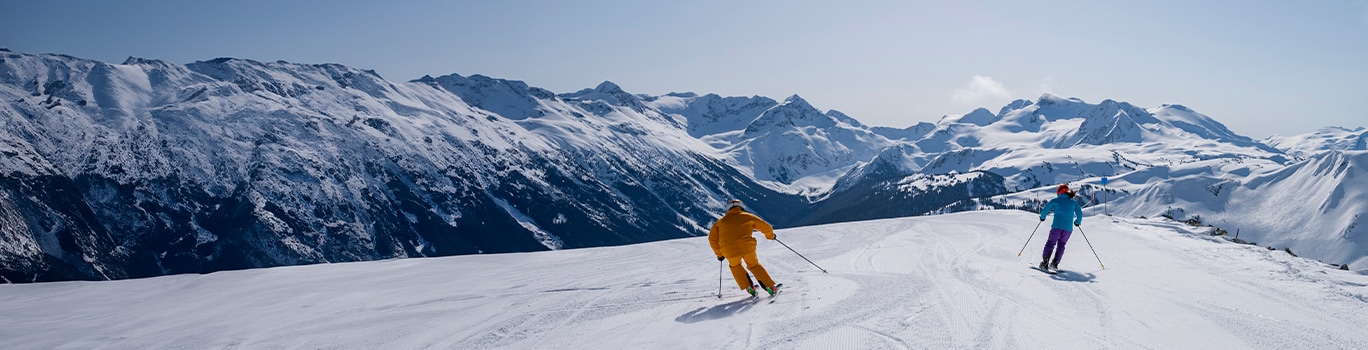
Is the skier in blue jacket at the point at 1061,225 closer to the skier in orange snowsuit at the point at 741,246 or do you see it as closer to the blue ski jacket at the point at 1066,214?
the blue ski jacket at the point at 1066,214

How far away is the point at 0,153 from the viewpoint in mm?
185250

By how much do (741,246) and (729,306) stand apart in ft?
3.91

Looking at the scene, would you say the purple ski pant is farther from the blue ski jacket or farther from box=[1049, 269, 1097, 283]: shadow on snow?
box=[1049, 269, 1097, 283]: shadow on snow

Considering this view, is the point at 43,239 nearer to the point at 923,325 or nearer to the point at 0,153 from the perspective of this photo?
the point at 0,153

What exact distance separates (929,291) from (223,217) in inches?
9131

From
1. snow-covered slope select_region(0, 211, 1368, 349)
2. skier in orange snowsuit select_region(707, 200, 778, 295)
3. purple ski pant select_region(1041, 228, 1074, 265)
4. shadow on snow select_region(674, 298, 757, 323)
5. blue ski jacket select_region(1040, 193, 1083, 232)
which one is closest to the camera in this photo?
snow-covered slope select_region(0, 211, 1368, 349)

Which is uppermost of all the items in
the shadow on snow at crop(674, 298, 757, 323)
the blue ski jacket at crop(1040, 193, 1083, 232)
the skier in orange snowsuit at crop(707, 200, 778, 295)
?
the blue ski jacket at crop(1040, 193, 1083, 232)

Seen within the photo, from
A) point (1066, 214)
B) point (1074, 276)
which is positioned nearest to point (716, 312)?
point (1074, 276)

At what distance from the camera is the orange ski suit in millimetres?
11531

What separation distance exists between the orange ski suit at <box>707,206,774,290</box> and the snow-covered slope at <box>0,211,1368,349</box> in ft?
1.63

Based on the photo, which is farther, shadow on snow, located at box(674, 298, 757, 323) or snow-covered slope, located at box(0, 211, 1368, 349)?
shadow on snow, located at box(674, 298, 757, 323)

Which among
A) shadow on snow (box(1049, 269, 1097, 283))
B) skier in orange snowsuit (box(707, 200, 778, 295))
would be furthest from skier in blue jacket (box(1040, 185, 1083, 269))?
skier in orange snowsuit (box(707, 200, 778, 295))

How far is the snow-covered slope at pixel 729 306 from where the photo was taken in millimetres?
8328

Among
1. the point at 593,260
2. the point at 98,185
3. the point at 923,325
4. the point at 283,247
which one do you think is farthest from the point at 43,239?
the point at 923,325
